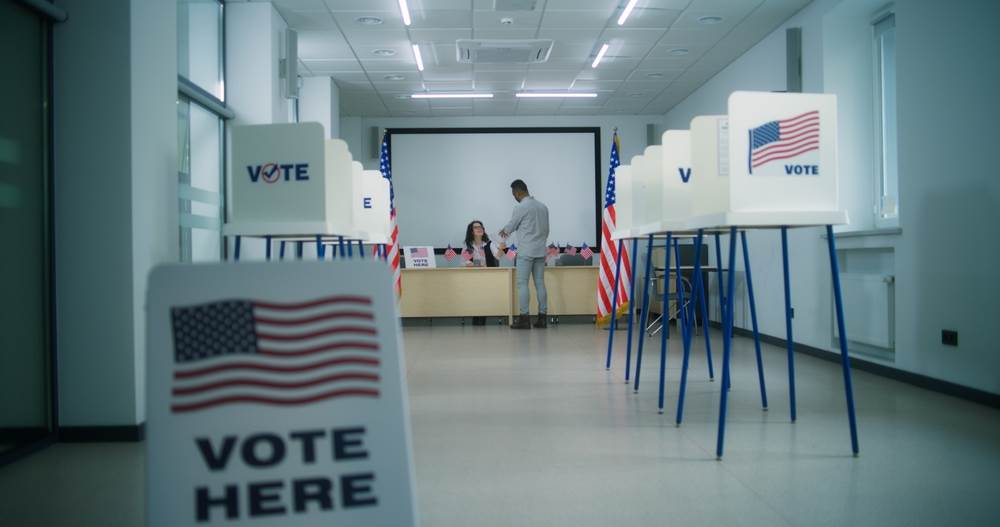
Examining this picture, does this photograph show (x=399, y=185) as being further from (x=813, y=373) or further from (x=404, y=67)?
(x=813, y=373)

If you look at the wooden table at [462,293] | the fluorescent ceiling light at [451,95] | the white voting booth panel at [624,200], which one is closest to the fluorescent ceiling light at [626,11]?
the white voting booth panel at [624,200]

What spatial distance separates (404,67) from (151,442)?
22.3 feet

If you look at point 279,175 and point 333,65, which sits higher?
point 333,65

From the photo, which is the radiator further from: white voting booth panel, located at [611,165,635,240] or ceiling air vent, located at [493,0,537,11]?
ceiling air vent, located at [493,0,537,11]

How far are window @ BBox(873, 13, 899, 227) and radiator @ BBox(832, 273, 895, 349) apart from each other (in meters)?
0.51

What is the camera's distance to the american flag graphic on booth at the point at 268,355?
937mm

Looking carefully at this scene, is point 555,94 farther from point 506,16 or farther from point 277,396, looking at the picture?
point 277,396

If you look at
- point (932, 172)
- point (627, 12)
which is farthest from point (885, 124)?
point (627, 12)

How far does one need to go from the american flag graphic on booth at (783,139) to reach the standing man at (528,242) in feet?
16.4

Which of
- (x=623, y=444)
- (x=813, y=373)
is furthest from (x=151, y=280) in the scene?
(x=813, y=373)

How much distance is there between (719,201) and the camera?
108 inches

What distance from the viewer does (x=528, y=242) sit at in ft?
24.5

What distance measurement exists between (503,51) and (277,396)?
6177 millimetres

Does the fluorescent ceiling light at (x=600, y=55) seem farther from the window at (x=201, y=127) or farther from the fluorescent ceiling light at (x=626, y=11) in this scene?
the window at (x=201, y=127)
